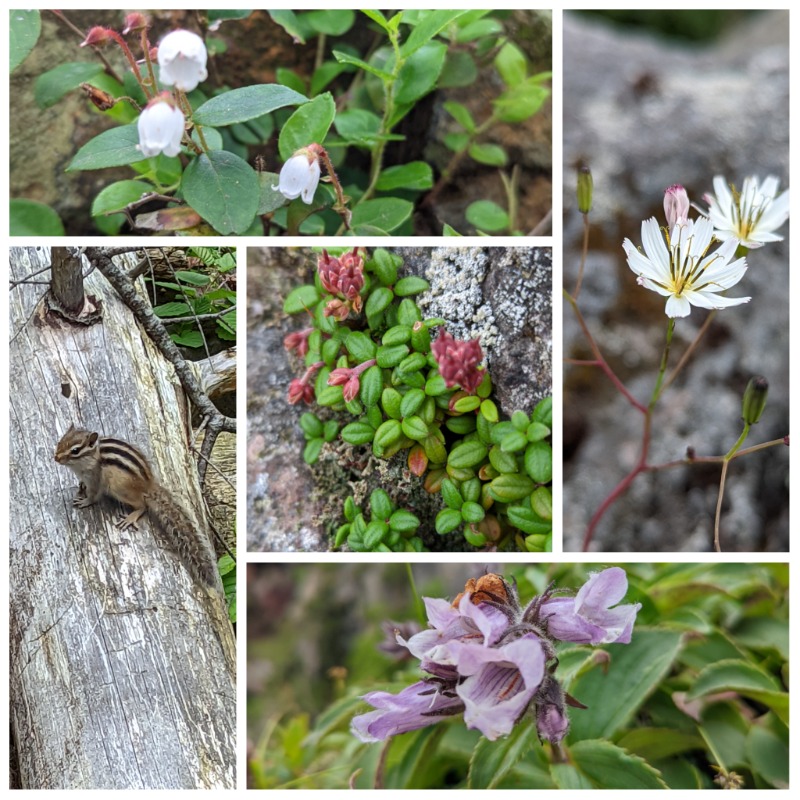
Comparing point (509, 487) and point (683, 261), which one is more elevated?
point (683, 261)

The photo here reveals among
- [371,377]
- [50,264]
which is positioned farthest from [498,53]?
[50,264]

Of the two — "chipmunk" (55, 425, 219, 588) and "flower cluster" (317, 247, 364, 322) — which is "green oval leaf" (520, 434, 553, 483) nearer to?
"flower cluster" (317, 247, 364, 322)

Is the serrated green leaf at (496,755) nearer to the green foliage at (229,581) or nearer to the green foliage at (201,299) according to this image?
the green foliage at (229,581)

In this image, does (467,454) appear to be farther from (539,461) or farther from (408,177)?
(408,177)

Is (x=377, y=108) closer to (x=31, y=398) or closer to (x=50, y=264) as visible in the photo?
(x=50, y=264)

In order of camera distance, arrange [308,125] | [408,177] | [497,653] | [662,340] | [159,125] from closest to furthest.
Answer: [497,653] < [159,125] < [308,125] < [408,177] < [662,340]

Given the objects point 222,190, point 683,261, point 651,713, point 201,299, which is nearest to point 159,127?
point 222,190

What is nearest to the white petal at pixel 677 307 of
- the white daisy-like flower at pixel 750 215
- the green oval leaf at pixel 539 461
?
the white daisy-like flower at pixel 750 215

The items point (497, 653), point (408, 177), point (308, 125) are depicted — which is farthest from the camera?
point (408, 177)
